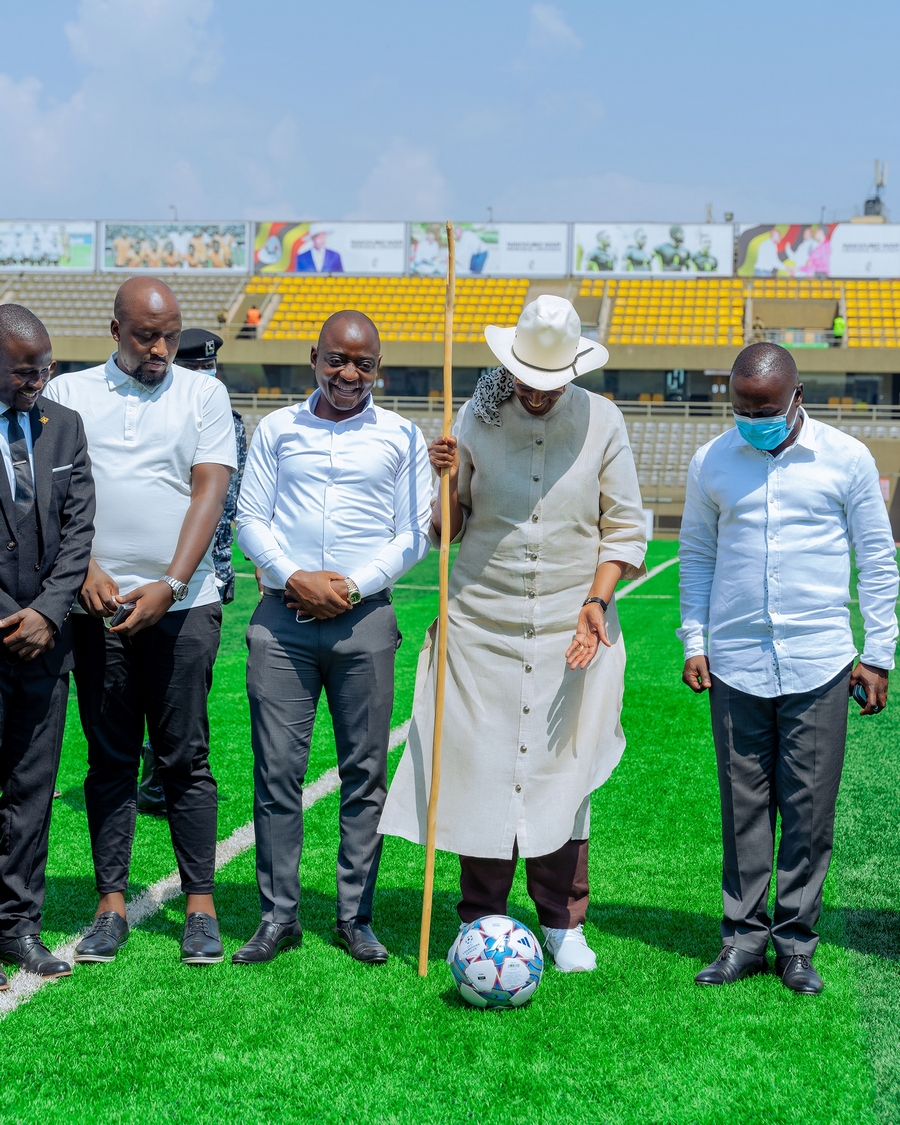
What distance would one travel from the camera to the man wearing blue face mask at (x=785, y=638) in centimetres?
384

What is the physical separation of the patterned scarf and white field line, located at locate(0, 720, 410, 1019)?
229 cm

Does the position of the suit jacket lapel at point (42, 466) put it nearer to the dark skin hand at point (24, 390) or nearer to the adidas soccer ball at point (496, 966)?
the dark skin hand at point (24, 390)

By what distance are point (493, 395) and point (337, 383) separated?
0.54 metres

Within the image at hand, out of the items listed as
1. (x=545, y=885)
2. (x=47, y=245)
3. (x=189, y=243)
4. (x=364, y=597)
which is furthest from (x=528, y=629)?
(x=47, y=245)

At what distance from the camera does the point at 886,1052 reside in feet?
11.1

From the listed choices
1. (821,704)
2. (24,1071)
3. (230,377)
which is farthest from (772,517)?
(230,377)

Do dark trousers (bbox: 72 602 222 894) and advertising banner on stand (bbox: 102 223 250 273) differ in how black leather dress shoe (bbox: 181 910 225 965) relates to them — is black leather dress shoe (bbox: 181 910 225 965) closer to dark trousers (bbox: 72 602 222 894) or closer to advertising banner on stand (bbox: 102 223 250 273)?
dark trousers (bbox: 72 602 222 894)

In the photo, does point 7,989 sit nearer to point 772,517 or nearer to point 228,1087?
point 228,1087

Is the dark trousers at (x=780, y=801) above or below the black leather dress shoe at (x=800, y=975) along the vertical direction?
above

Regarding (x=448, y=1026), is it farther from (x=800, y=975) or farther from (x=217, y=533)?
(x=217, y=533)

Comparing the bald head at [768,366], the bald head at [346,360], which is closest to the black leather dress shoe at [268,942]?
the bald head at [346,360]

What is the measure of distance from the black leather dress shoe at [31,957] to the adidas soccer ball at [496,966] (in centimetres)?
129

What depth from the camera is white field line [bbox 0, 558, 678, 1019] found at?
147 inches

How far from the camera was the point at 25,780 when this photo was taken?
3.95 m
